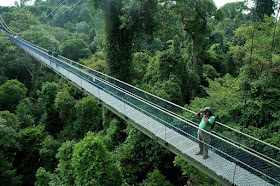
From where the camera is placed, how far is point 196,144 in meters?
4.41

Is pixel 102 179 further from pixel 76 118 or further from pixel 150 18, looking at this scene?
pixel 76 118

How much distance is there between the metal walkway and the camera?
139 inches

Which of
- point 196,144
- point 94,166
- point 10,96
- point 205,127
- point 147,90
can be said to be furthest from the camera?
point 10,96

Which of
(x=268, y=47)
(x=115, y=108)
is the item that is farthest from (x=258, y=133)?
(x=115, y=108)

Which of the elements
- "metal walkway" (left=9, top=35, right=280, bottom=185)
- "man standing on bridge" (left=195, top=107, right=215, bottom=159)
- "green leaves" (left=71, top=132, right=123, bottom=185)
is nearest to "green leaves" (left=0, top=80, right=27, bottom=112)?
"metal walkway" (left=9, top=35, right=280, bottom=185)

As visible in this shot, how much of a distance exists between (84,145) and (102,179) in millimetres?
1320

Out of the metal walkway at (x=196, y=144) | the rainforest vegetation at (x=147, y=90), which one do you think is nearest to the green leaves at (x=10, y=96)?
the rainforest vegetation at (x=147, y=90)

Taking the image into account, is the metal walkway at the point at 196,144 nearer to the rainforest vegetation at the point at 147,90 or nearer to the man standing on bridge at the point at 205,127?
the man standing on bridge at the point at 205,127

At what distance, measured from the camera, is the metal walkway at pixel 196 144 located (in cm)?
353

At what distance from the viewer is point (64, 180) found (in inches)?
321

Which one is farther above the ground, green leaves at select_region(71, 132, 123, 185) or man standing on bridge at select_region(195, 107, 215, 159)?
man standing on bridge at select_region(195, 107, 215, 159)

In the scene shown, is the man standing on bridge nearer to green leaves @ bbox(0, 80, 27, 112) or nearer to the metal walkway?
the metal walkway

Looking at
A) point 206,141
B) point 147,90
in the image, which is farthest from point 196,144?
point 147,90

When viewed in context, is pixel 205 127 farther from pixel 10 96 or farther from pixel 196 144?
pixel 10 96
